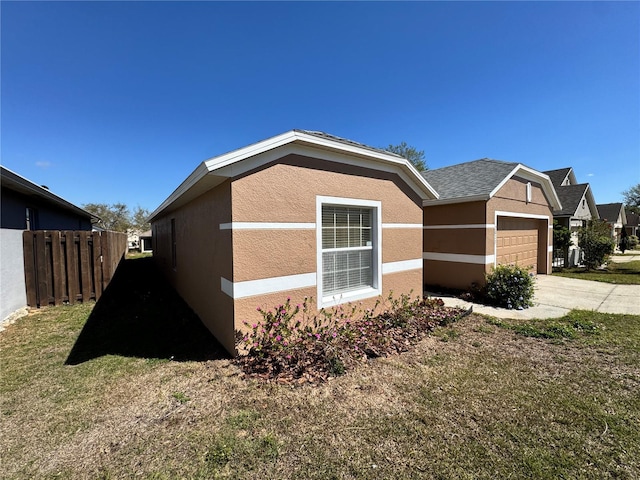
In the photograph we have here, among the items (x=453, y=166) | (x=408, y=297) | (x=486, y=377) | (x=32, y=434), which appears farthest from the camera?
(x=453, y=166)

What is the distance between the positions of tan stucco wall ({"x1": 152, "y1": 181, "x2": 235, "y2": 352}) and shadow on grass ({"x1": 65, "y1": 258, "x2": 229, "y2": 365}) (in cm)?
28

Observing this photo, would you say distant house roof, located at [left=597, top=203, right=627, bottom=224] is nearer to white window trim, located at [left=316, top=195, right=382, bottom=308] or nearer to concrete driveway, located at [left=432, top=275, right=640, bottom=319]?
concrete driveway, located at [left=432, top=275, right=640, bottom=319]

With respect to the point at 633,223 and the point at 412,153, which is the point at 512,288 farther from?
the point at 633,223

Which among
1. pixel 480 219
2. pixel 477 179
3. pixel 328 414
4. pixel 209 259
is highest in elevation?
pixel 477 179

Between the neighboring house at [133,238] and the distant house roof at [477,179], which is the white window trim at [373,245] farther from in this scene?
the neighboring house at [133,238]

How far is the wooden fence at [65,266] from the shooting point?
6.93 metres

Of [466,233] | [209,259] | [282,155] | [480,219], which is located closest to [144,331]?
[209,259]

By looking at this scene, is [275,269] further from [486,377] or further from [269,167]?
[486,377]

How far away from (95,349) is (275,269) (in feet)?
11.8

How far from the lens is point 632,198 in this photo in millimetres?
44000

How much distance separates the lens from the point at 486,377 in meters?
3.81

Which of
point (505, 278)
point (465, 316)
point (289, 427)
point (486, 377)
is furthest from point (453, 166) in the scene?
point (289, 427)

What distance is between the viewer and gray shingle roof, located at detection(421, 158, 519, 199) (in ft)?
29.2

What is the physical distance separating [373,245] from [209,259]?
11.6 feet
